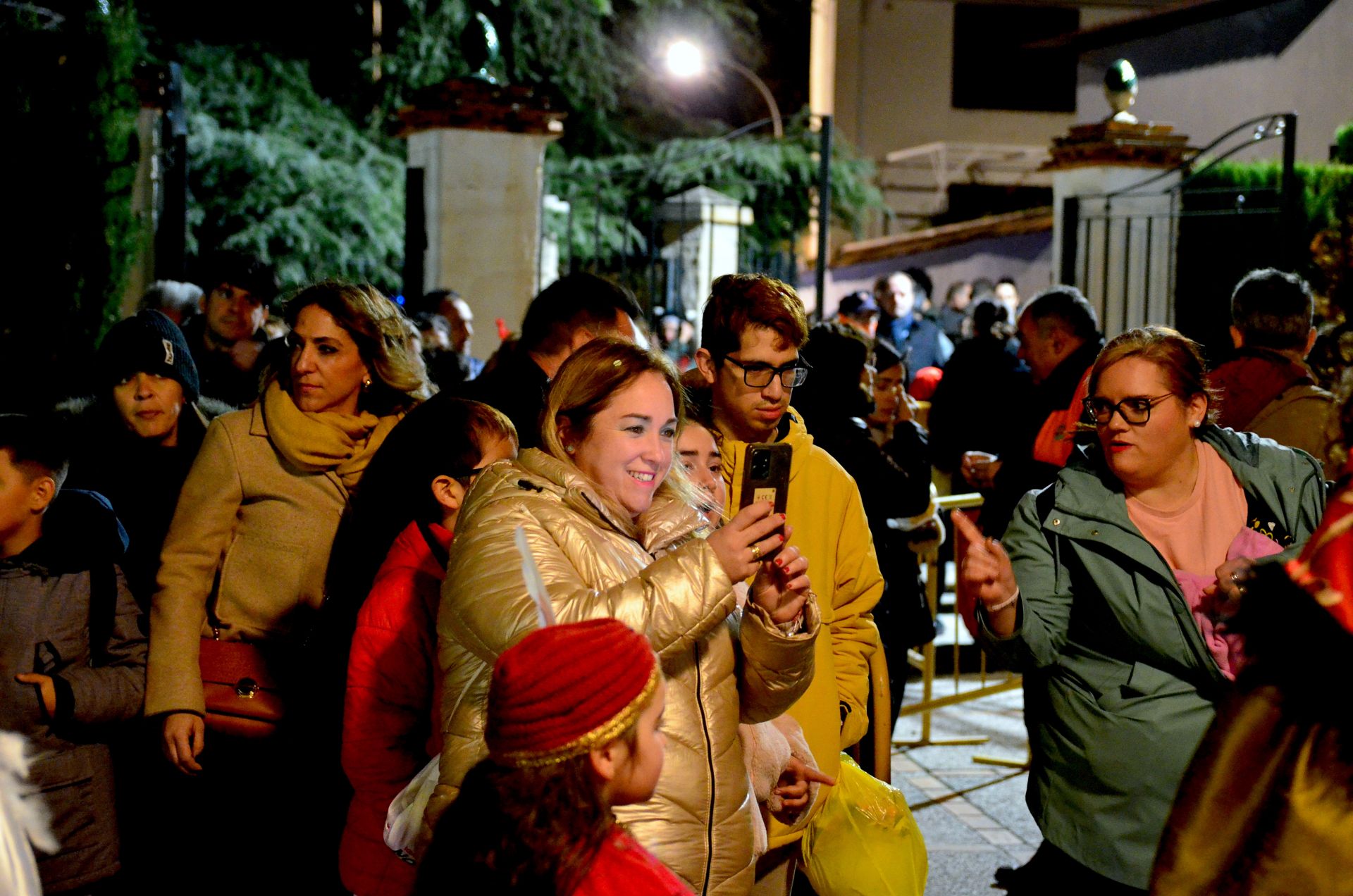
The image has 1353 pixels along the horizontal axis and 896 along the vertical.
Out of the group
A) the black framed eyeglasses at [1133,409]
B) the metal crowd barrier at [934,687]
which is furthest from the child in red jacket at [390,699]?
the metal crowd barrier at [934,687]

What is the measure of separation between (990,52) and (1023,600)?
31.5 meters

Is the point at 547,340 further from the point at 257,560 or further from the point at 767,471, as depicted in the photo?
the point at 767,471

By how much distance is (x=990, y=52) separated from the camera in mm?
32469

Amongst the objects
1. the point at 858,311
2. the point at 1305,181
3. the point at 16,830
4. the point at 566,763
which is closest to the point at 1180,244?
the point at 1305,181

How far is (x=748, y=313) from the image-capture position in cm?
368

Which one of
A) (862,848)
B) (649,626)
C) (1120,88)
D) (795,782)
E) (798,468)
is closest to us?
(649,626)

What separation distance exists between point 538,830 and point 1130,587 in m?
1.86

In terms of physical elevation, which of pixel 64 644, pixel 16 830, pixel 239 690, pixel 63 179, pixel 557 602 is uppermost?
pixel 63 179

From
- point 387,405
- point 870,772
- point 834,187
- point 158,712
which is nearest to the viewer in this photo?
point 158,712

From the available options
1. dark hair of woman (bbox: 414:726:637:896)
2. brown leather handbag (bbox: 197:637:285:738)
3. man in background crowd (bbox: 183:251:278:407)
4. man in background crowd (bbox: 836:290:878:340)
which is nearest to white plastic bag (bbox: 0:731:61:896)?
dark hair of woman (bbox: 414:726:637:896)

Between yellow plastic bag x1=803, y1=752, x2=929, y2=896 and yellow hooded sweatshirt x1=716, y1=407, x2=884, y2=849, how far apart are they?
0.39ft

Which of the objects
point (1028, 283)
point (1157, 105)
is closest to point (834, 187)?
point (1028, 283)

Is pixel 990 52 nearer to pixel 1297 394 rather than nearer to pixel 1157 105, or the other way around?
pixel 1157 105

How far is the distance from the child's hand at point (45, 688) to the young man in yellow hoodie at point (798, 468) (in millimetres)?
1986
